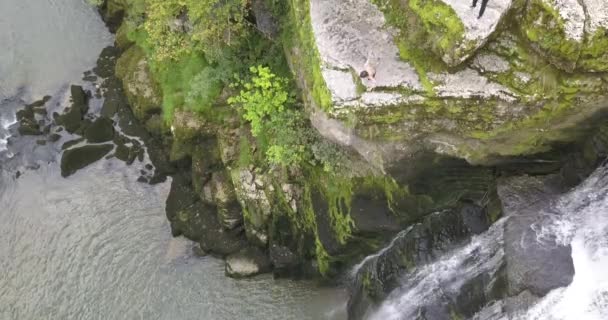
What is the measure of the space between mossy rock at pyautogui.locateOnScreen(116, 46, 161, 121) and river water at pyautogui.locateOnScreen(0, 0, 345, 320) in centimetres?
161

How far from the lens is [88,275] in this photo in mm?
13047

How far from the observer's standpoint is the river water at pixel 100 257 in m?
12.6

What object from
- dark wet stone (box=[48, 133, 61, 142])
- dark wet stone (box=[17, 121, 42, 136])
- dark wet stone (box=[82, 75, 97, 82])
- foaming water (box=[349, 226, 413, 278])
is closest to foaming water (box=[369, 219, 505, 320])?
foaming water (box=[349, 226, 413, 278])

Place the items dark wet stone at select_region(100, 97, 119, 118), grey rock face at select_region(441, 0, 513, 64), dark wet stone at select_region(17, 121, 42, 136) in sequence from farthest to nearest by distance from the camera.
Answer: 1. dark wet stone at select_region(100, 97, 119, 118)
2. dark wet stone at select_region(17, 121, 42, 136)
3. grey rock face at select_region(441, 0, 513, 64)

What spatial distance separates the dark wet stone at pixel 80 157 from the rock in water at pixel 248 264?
4.81 metres

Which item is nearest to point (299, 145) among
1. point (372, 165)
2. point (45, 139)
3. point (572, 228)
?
point (372, 165)

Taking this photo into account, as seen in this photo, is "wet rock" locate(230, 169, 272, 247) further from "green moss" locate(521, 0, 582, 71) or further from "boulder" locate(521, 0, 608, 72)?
"boulder" locate(521, 0, 608, 72)

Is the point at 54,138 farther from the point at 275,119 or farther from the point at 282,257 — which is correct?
the point at 282,257

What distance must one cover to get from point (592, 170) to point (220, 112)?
776 centimetres

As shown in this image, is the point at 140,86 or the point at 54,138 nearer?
the point at 140,86

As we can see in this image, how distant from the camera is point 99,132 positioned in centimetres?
1470

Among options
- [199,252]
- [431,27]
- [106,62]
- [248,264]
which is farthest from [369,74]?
[106,62]

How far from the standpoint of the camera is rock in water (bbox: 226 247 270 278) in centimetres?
1284

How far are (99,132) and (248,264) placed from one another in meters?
5.62
